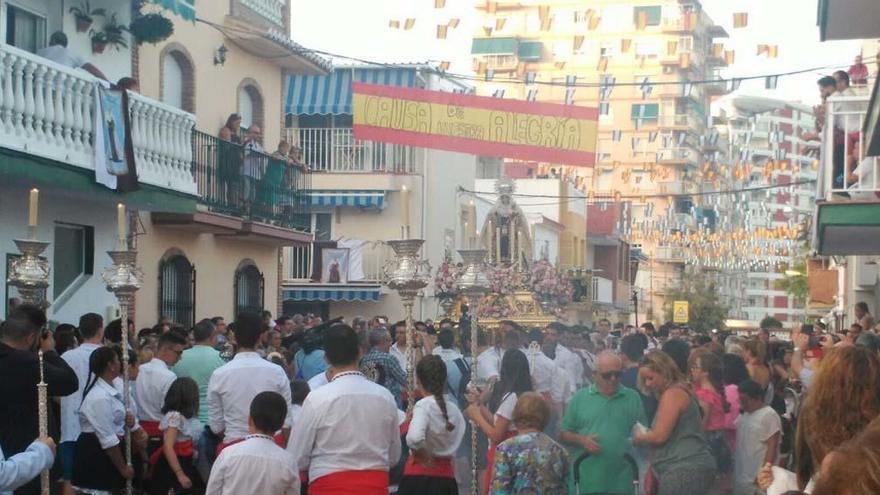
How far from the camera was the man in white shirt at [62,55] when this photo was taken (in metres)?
17.5

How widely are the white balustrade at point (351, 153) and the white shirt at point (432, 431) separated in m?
29.5

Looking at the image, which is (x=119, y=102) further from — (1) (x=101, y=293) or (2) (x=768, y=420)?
(2) (x=768, y=420)

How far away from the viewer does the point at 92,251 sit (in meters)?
19.7

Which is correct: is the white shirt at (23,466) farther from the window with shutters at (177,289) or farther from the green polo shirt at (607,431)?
the window with shutters at (177,289)

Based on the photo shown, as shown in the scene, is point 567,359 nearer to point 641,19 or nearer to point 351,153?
point 351,153

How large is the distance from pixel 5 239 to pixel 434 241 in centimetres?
2562

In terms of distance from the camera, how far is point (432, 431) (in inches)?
395

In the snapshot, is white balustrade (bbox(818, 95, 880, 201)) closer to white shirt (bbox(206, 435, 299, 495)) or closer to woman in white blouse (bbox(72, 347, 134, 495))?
woman in white blouse (bbox(72, 347, 134, 495))

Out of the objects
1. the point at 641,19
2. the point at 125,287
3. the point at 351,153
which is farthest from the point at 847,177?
the point at 641,19

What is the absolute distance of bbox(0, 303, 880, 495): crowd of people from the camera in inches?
314

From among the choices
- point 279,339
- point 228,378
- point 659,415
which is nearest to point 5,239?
point 279,339

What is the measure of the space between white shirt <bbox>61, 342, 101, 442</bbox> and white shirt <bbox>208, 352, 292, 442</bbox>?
5.80 ft

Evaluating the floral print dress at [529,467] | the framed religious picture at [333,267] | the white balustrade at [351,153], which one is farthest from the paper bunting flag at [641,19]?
the floral print dress at [529,467]

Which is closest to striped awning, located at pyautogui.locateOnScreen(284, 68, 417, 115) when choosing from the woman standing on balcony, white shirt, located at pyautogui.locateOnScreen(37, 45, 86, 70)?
Result: the woman standing on balcony
